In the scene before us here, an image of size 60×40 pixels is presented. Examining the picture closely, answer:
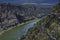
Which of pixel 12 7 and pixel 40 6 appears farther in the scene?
pixel 40 6

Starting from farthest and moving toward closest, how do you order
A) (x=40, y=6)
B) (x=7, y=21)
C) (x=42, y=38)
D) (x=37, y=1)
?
1. (x=37, y=1)
2. (x=40, y=6)
3. (x=7, y=21)
4. (x=42, y=38)

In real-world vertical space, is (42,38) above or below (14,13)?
above

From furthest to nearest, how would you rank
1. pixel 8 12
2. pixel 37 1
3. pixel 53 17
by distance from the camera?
pixel 37 1 → pixel 8 12 → pixel 53 17

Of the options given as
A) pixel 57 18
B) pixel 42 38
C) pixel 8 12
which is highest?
pixel 57 18

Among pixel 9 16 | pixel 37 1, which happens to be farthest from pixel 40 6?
pixel 9 16

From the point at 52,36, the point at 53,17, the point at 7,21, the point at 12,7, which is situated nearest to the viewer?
the point at 52,36

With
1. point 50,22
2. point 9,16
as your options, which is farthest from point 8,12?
point 50,22

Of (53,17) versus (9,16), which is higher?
(53,17)

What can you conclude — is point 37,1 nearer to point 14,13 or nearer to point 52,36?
point 14,13

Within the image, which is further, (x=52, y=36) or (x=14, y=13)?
(x=14, y=13)
